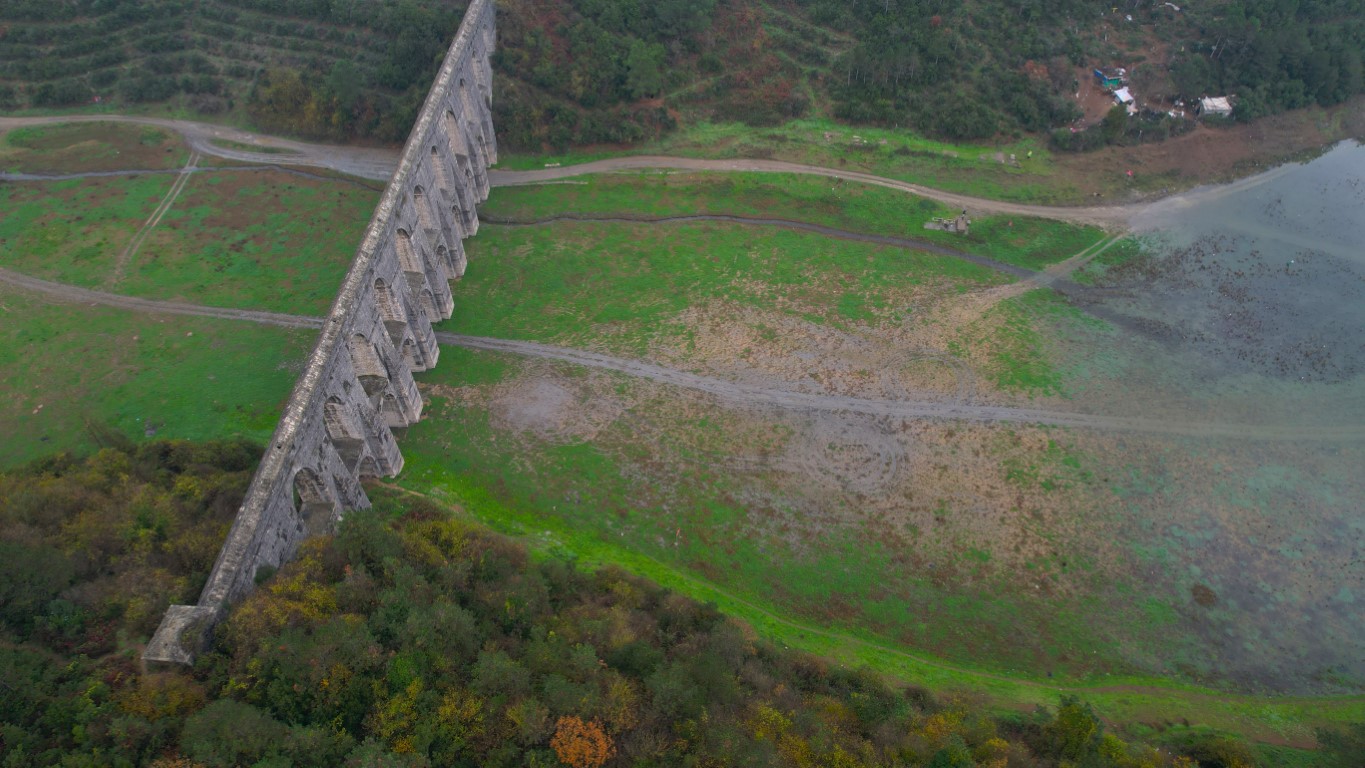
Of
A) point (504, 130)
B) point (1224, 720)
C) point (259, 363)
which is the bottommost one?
point (1224, 720)

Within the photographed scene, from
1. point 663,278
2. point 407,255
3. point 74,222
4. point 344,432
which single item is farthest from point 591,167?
point 74,222

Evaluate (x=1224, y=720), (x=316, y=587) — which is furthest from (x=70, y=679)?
(x=1224, y=720)

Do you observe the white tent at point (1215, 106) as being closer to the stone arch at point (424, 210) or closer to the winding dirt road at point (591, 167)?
the winding dirt road at point (591, 167)

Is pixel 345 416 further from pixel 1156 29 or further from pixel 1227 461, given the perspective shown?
pixel 1156 29

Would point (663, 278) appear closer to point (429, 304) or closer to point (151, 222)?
point (429, 304)

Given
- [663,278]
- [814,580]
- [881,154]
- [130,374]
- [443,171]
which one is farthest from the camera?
[881,154]

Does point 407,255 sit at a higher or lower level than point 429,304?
higher
